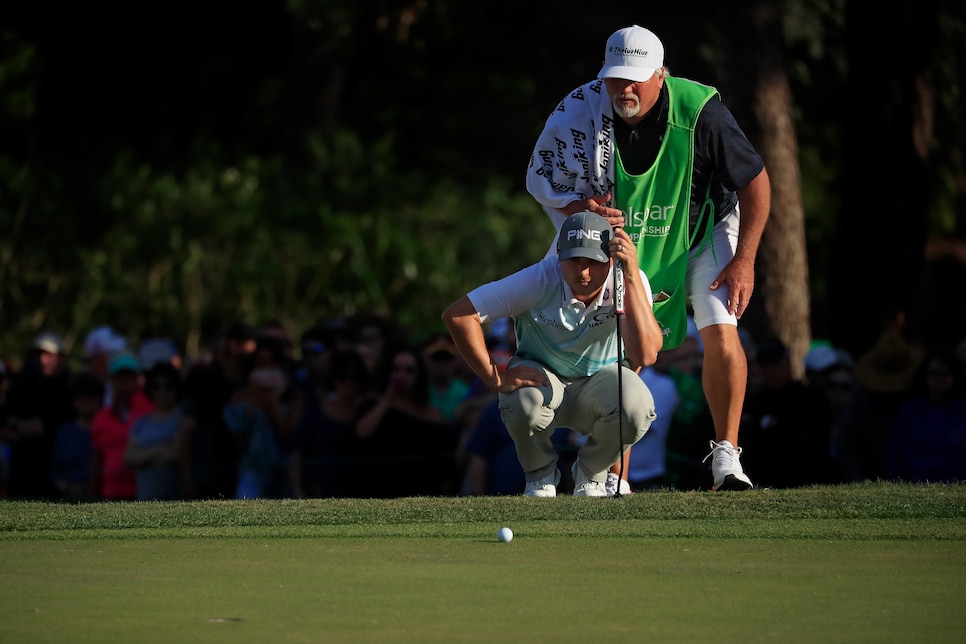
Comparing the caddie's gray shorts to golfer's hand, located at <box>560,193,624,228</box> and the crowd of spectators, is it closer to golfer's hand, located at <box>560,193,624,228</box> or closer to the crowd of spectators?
golfer's hand, located at <box>560,193,624,228</box>

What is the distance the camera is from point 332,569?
6.14 metres

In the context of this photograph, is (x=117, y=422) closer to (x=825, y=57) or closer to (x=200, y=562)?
(x=200, y=562)

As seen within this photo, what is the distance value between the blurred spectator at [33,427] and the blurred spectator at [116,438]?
1.88 ft

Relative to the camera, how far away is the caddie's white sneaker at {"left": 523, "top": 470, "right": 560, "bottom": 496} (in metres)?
8.55

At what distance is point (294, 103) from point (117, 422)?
1579 centimetres

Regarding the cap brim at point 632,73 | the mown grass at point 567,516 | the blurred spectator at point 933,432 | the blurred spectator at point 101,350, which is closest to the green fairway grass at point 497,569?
the mown grass at point 567,516

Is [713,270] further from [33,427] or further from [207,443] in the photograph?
[33,427]

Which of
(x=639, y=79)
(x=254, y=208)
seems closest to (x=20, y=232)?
(x=254, y=208)

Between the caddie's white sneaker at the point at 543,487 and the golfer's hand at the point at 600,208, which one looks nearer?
the golfer's hand at the point at 600,208

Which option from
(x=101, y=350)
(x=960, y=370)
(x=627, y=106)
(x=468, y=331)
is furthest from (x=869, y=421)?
(x=101, y=350)

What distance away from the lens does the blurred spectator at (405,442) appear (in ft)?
36.4

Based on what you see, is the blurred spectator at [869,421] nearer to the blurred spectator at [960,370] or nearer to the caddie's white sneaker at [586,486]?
the blurred spectator at [960,370]

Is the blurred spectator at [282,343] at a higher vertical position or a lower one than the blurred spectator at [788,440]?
higher

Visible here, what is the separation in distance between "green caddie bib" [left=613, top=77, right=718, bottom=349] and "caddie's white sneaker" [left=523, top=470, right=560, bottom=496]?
994 mm
